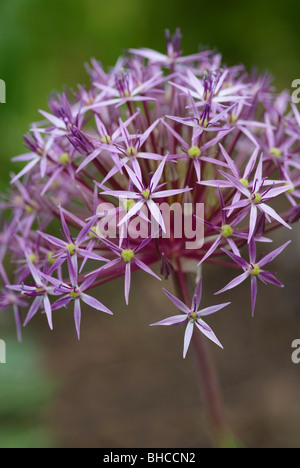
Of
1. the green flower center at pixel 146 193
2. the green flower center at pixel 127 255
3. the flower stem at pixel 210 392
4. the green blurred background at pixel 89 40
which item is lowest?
the flower stem at pixel 210 392

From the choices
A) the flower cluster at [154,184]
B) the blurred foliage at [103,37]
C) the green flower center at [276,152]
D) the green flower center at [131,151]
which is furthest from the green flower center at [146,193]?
the blurred foliage at [103,37]

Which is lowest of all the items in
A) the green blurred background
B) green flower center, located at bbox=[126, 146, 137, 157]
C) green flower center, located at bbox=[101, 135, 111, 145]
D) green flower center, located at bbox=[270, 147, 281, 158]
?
green flower center, located at bbox=[126, 146, 137, 157]

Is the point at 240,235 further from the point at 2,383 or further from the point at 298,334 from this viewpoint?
the point at 298,334

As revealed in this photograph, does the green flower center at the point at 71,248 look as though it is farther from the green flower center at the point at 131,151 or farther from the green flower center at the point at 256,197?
the green flower center at the point at 256,197

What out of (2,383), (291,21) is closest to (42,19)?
(291,21)

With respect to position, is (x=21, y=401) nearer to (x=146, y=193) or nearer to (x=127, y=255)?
(x=127, y=255)

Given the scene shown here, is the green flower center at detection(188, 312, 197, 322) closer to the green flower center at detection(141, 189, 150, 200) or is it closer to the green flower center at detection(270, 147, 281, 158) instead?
the green flower center at detection(141, 189, 150, 200)

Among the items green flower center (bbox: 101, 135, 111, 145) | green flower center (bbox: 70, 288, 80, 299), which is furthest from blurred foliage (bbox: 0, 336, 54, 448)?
green flower center (bbox: 101, 135, 111, 145)
